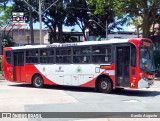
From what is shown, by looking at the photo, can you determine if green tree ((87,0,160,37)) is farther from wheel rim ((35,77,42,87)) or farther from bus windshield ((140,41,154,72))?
bus windshield ((140,41,154,72))

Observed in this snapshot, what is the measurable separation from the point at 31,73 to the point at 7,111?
10.1 m

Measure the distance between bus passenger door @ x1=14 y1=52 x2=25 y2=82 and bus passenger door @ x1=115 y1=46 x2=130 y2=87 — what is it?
289 inches

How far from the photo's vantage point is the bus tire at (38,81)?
21.0m

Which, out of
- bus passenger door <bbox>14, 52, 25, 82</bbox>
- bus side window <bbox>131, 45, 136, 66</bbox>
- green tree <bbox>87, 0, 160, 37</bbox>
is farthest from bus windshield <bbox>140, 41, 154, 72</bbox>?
green tree <bbox>87, 0, 160, 37</bbox>

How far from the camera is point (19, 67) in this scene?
871 inches

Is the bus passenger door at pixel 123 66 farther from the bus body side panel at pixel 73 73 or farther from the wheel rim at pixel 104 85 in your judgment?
the wheel rim at pixel 104 85

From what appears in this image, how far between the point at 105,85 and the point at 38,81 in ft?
17.4

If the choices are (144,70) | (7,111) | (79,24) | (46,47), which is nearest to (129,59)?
(144,70)

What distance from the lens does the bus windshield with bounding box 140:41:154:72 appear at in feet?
54.2

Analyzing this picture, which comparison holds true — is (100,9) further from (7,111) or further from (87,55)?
(7,111)

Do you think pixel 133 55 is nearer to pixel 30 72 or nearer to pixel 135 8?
pixel 30 72

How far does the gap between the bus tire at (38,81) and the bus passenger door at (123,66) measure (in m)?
5.81

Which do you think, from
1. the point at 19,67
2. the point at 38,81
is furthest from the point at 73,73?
the point at 19,67

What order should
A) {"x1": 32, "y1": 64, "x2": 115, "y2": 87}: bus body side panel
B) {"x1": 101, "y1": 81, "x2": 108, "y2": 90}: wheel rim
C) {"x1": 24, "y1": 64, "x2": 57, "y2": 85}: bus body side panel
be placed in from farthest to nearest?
{"x1": 24, "y1": 64, "x2": 57, "y2": 85}: bus body side panel < {"x1": 32, "y1": 64, "x2": 115, "y2": 87}: bus body side panel < {"x1": 101, "y1": 81, "x2": 108, "y2": 90}: wheel rim
